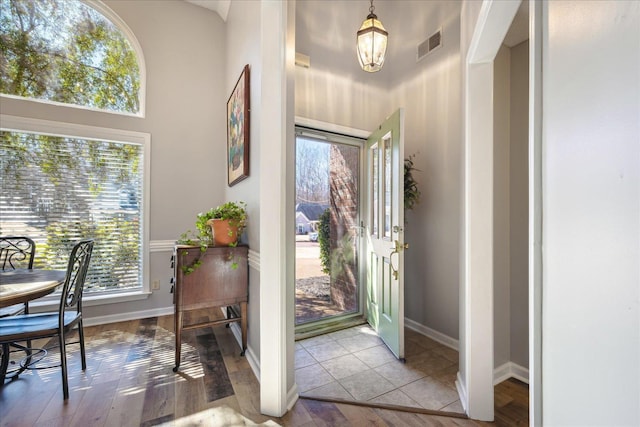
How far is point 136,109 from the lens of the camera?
3055 mm

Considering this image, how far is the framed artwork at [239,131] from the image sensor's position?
2301mm

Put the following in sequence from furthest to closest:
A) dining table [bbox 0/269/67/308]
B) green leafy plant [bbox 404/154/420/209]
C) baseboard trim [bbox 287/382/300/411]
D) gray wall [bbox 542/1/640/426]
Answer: green leafy plant [bbox 404/154/420/209] → baseboard trim [bbox 287/382/300/411] → dining table [bbox 0/269/67/308] → gray wall [bbox 542/1/640/426]

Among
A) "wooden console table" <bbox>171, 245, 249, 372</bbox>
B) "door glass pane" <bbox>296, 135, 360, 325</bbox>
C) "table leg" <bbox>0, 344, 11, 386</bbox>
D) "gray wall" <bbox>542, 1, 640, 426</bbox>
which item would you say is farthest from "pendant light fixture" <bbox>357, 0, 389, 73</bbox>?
"table leg" <bbox>0, 344, 11, 386</bbox>

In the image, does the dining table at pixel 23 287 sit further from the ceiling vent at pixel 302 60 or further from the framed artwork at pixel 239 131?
the ceiling vent at pixel 302 60

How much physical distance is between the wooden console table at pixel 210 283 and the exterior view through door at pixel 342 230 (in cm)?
77

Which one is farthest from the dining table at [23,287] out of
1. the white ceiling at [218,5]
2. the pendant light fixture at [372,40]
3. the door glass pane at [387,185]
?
the white ceiling at [218,5]

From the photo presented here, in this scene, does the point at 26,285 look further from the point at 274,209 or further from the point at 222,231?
the point at 274,209

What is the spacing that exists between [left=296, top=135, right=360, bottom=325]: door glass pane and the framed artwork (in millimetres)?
600

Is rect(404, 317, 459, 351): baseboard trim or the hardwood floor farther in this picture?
rect(404, 317, 459, 351): baseboard trim

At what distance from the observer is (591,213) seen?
1.67ft

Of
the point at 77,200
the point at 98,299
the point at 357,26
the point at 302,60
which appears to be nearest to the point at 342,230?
the point at 302,60

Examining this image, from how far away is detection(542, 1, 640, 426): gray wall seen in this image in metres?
0.43

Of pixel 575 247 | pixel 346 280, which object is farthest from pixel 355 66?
pixel 575 247

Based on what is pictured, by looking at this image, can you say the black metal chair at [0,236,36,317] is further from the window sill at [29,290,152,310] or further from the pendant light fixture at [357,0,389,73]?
the pendant light fixture at [357,0,389,73]
